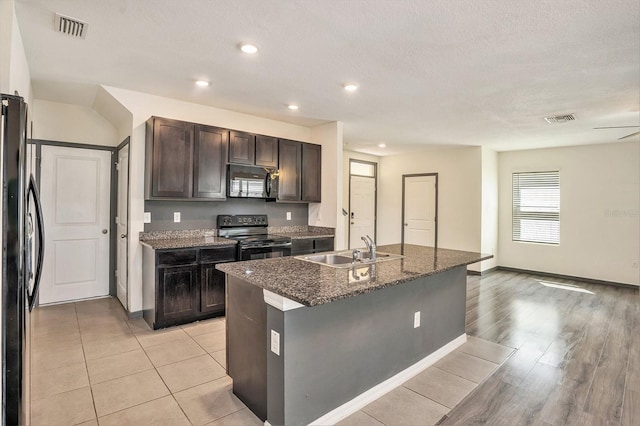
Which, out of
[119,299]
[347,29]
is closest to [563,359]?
[347,29]

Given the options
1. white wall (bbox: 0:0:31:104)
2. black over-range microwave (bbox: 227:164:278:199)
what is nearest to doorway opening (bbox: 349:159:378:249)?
black over-range microwave (bbox: 227:164:278:199)

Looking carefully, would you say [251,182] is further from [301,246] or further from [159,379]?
[159,379]

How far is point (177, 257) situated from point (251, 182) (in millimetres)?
1365

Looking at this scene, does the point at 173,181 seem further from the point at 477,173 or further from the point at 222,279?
the point at 477,173

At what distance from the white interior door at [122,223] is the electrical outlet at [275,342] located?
9.32 feet

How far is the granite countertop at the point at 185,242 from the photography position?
353 centimetres

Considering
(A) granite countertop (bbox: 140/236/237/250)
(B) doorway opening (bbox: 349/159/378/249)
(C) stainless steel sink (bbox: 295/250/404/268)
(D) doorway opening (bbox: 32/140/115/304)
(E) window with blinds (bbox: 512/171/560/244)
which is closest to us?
(C) stainless steel sink (bbox: 295/250/404/268)

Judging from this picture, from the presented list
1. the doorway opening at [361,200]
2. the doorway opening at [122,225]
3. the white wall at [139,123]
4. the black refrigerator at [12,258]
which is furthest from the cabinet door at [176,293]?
the doorway opening at [361,200]

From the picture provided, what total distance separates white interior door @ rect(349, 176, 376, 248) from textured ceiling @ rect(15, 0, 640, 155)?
3.04 metres

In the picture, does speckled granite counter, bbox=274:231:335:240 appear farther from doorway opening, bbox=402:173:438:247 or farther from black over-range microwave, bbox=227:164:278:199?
doorway opening, bbox=402:173:438:247

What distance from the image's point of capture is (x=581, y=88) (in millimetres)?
3402

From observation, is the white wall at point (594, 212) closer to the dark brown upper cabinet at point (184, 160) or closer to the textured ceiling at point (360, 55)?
the textured ceiling at point (360, 55)

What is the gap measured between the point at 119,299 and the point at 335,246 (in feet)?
9.87

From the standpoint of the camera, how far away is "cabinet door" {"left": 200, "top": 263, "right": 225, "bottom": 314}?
3.74 m
